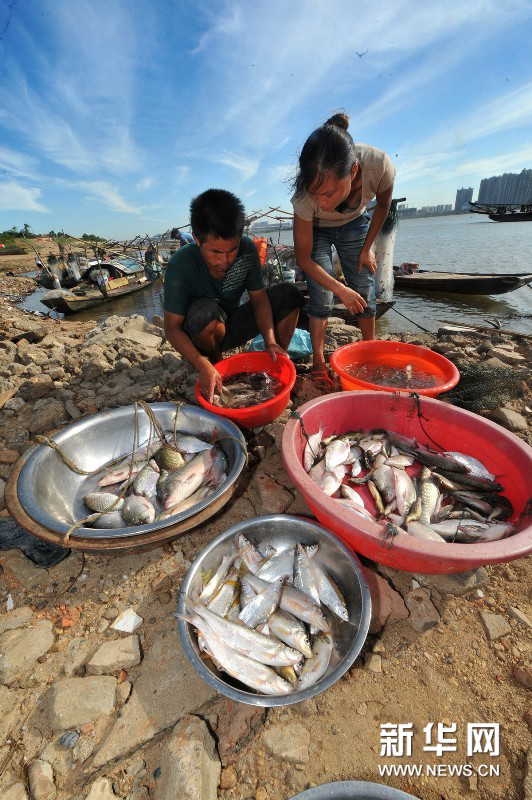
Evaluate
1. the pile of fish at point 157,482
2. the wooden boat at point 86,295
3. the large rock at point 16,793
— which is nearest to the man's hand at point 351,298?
the pile of fish at point 157,482

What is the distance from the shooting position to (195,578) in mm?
1855

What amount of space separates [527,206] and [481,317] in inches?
1381

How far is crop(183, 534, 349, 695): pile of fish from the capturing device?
1.58 m

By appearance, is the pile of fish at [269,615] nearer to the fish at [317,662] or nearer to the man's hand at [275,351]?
the fish at [317,662]

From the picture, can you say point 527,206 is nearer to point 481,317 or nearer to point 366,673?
point 481,317

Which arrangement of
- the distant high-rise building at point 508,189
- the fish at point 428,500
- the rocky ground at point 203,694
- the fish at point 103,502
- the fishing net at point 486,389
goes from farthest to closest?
A: the distant high-rise building at point 508,189, the fishing net at point 486,389, the fish at point 103,502, the fish at point 428,500, the rocky ground at point 203,694

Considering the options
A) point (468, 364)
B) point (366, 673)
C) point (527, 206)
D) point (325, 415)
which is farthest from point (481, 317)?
point (527, 206)

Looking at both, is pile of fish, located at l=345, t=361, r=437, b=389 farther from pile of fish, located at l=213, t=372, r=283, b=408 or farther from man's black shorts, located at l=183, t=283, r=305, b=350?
man's black shorts, located at l=183, t=283, r=305, b=350

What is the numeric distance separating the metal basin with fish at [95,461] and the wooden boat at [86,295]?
42.9 ft

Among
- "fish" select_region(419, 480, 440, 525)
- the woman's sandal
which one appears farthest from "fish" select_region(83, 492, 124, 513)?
the woman's sandal

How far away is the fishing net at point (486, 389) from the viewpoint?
3470 millimetres

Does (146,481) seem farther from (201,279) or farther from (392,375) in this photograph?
(392,375)

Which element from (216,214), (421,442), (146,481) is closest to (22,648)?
(146,481)

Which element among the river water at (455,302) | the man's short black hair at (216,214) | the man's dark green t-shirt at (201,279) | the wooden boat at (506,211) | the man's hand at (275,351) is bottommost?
the river water at (455,302)
